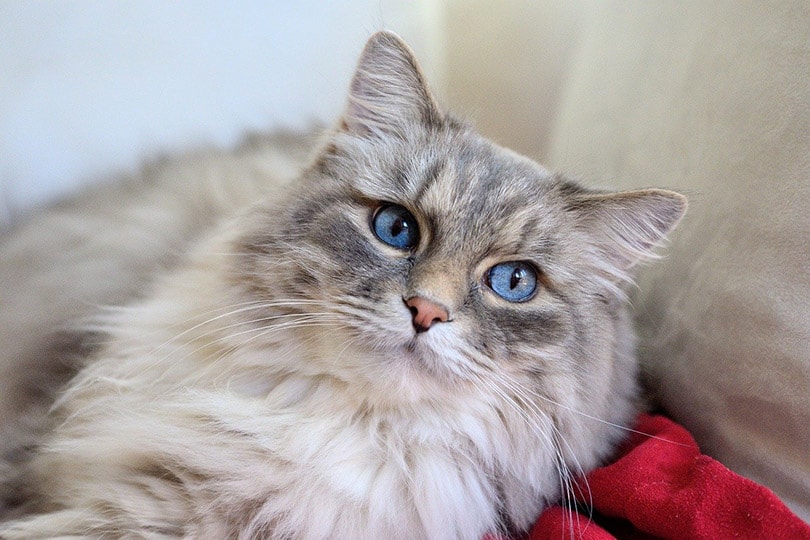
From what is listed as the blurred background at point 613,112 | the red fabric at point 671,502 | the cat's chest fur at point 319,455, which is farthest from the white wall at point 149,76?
the red fabric at point 671,502

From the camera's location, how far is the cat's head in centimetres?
98

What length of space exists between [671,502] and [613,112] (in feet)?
3.62

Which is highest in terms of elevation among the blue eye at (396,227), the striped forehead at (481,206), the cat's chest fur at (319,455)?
the striped forehead at (481,206)

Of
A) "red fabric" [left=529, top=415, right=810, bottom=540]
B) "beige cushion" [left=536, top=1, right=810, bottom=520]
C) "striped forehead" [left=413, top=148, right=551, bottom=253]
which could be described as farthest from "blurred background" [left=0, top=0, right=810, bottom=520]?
"striped forehead" [left=413, top=148, right=551, bottom=253]

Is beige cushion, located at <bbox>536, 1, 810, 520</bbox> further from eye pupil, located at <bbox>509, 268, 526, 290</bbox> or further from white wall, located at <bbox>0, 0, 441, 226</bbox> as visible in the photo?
white wall, located at <bbox>0, 0, 441, 226</bbox>

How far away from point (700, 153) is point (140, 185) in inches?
57.1

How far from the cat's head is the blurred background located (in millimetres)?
174

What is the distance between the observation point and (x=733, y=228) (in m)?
1.14

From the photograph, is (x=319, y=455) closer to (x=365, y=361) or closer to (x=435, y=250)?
(x=365, y=361)

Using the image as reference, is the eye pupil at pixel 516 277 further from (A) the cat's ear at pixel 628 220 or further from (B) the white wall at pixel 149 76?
(B) the white wall at pixel 149 76

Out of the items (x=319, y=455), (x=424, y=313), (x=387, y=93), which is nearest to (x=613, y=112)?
(x=387, y=93)

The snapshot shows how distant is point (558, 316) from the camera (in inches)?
43.6

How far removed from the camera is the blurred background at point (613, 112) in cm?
104

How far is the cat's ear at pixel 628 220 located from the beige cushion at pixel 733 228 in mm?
135
